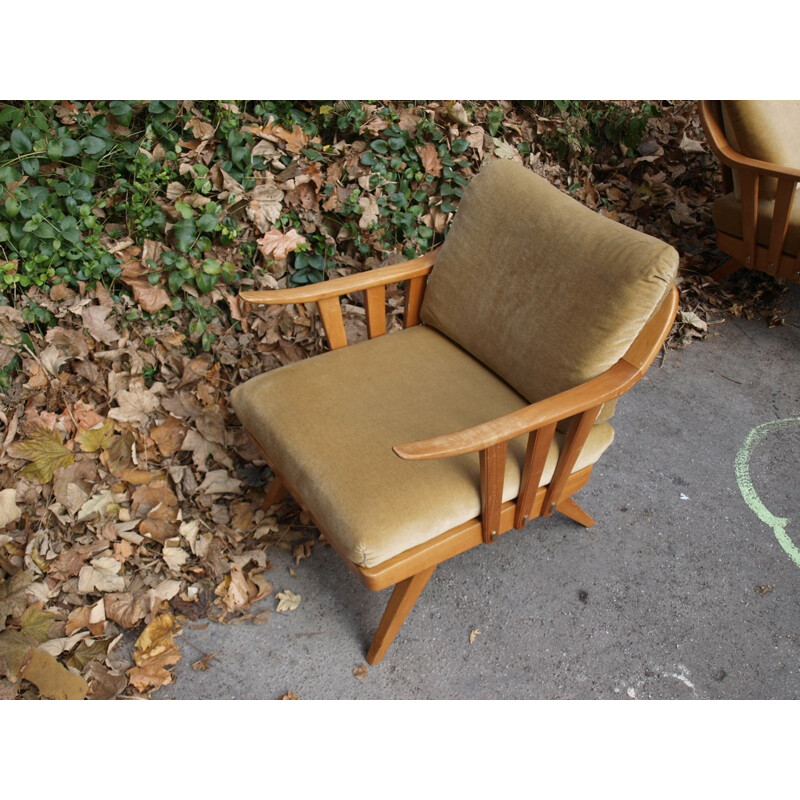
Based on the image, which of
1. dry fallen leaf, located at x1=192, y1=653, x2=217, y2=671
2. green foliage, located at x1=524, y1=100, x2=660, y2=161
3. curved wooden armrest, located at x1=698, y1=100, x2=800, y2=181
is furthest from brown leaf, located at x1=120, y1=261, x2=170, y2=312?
curved wooden armrest, located at x1=698, y1=100, x2=800, y2=181

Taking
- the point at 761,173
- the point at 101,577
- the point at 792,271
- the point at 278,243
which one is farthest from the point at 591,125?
the point at 101,577

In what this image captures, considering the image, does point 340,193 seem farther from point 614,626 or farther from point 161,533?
point 614,626

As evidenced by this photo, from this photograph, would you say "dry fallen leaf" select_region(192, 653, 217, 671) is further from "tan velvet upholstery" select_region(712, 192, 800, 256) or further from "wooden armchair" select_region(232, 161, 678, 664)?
"tan velvet upholstery" select_region(712, 192, 800, 256)

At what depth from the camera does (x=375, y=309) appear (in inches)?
90.0

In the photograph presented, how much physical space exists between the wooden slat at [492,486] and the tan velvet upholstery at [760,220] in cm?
211

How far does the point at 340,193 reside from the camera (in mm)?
2918

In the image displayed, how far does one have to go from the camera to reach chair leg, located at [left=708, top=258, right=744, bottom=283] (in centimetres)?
349

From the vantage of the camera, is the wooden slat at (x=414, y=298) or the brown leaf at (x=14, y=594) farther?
the wooden slat at (x=414, y=298)

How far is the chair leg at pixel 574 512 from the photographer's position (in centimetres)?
230

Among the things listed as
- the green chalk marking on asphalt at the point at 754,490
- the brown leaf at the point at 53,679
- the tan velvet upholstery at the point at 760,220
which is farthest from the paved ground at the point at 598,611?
the tan velvet upholstery at the point at 760,220

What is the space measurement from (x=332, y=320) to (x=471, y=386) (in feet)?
1.65

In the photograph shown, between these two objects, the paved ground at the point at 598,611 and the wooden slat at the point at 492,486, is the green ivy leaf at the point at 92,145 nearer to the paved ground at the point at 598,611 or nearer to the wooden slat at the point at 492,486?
the paved ground at the point at 598,611
